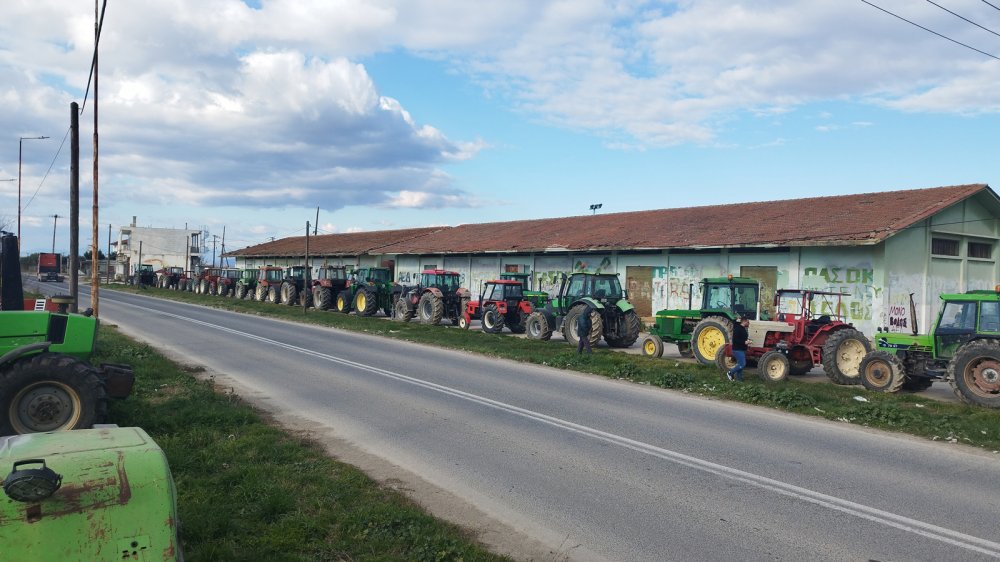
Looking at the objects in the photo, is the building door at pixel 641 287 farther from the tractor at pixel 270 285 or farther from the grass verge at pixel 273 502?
the grass verge at pixel 273 502

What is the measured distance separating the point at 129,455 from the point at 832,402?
1090 centimetres

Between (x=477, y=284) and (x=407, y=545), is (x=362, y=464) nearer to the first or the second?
(x=407, y=545)

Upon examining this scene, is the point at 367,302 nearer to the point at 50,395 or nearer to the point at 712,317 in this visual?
the point at 712,317

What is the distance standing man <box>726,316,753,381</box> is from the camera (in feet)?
44.9

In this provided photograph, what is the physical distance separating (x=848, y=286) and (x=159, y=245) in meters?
106

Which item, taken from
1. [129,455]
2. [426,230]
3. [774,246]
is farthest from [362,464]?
[426,230]

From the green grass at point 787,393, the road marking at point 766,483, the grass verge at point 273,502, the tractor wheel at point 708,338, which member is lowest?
the grass verge at point 273,502

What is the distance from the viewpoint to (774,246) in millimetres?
23156

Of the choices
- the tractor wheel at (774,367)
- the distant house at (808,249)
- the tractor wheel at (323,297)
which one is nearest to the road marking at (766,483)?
the tractor wheel at (774,367)

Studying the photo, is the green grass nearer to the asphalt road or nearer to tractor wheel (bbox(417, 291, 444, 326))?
the asphalt road

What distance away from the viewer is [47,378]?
7.70 metres

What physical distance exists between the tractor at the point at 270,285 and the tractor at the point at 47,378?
3135 cm

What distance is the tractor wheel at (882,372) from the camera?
1270 cm

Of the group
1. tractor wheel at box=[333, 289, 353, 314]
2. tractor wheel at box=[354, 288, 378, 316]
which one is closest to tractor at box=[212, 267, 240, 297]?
tractor wheel at box=[333, 289, 353, 314]
